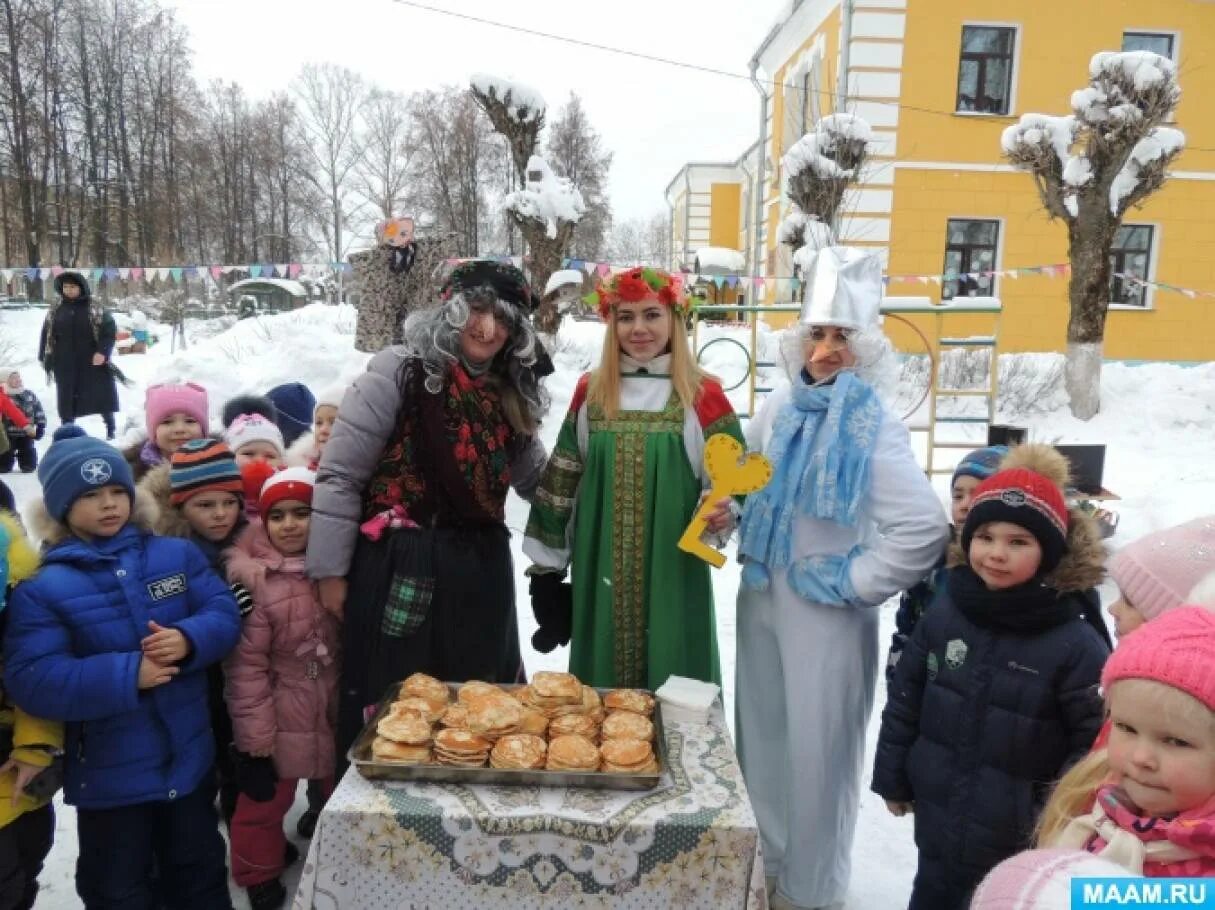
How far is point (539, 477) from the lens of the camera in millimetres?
2752

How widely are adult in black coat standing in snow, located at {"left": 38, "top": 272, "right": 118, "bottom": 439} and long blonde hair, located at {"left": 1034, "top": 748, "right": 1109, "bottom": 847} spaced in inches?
381

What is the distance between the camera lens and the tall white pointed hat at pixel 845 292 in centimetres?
231

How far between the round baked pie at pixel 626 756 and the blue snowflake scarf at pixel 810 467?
790 millimetres

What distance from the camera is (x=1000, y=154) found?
46.8 ft

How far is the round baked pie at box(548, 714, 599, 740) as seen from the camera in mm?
1828

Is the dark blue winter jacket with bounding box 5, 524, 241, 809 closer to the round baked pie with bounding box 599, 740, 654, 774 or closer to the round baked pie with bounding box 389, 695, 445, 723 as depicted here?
the round baked pie with bounding box 389, 695, 445, 723

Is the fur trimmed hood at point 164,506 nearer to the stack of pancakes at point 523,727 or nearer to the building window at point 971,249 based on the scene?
the stack of pancakes at point 523,727

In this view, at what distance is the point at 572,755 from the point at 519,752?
0.12 m

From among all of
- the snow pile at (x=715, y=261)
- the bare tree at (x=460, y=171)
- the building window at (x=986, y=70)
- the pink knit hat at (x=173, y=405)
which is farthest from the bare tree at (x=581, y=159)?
the pink knit hat at (x=173, y=405)

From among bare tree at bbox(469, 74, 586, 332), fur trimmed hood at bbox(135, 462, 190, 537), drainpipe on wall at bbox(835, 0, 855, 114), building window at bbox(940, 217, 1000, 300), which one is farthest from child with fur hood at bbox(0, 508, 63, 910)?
building window at bbox(940, 217, 1000, 300)

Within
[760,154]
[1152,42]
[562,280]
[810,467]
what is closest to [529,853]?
[810,467]

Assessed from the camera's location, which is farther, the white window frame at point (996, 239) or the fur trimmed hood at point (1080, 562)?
the white window frame at point (996, 239)

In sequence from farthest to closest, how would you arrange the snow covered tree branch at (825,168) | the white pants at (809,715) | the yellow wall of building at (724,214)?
the yellow wall of building at (724,214) < the snow covered tree branch at (825,168) < the white pants at (809,715)

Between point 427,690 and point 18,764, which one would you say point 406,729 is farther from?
point 18,764
